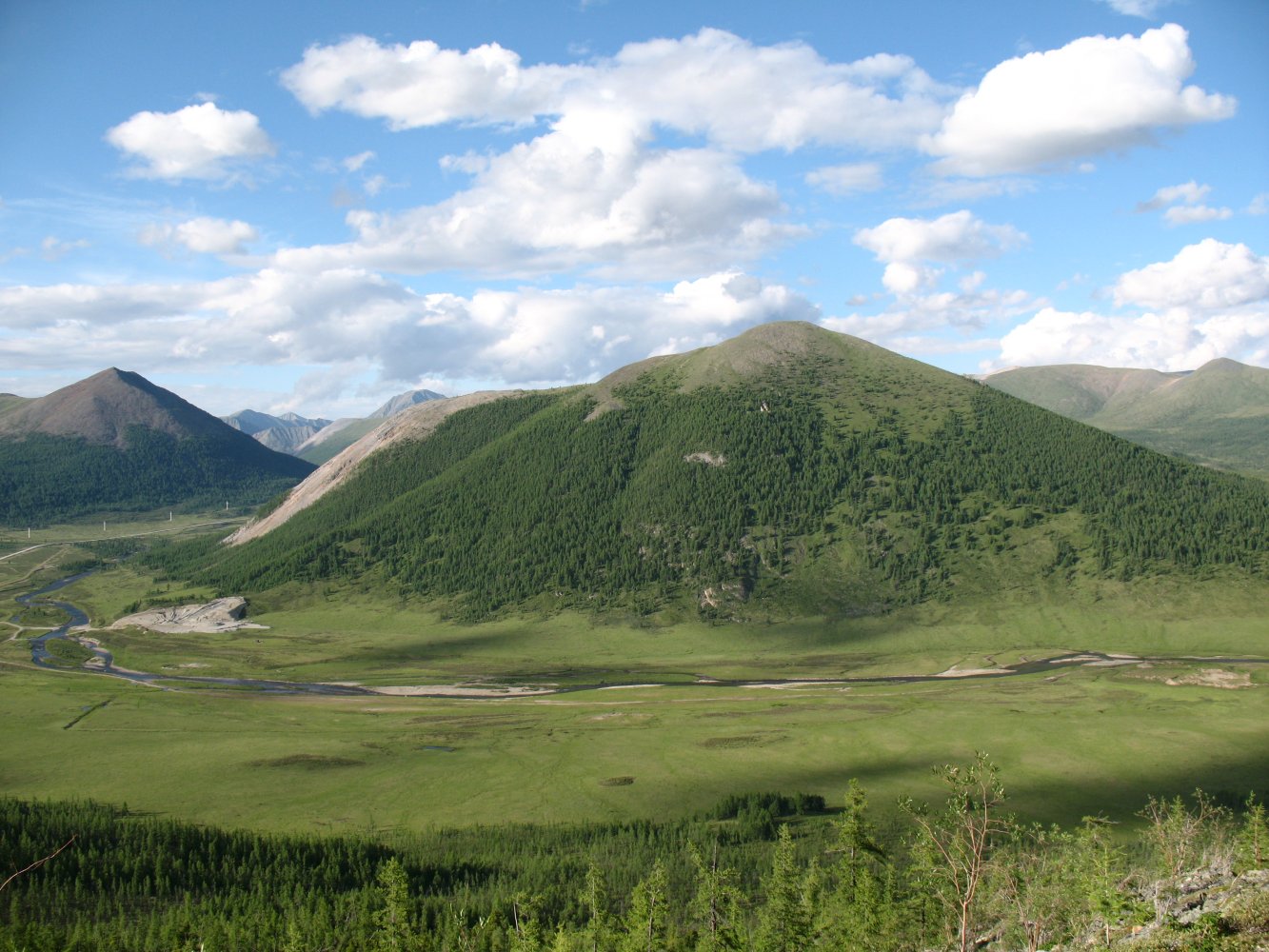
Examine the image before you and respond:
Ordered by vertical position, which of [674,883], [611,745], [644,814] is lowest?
[644,814]

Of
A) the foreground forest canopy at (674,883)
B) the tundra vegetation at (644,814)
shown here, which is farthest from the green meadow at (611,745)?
the foreground forest canopy at (674,883)

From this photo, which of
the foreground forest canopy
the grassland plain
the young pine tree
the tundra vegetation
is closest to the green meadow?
the grassland plain

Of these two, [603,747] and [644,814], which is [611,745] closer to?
[603,747]

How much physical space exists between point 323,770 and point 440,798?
78.1 feet

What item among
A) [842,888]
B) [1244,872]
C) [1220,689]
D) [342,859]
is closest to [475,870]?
[342,859]

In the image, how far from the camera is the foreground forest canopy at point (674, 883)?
173 feet

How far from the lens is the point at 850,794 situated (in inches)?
2854

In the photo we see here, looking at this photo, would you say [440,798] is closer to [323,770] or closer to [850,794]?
[323,770]

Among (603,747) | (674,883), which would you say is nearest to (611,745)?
(603,747)

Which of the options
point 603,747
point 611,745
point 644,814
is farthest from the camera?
point 611,745

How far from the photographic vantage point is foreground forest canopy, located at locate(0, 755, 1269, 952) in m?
52.8

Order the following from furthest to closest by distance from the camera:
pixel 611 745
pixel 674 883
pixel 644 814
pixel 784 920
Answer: pixel 611 745 → pixel 644 814 → pixel 674 883 → pixel 784 920

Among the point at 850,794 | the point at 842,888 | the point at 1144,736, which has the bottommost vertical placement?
the point at 1144,736

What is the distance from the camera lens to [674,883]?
311 ft
